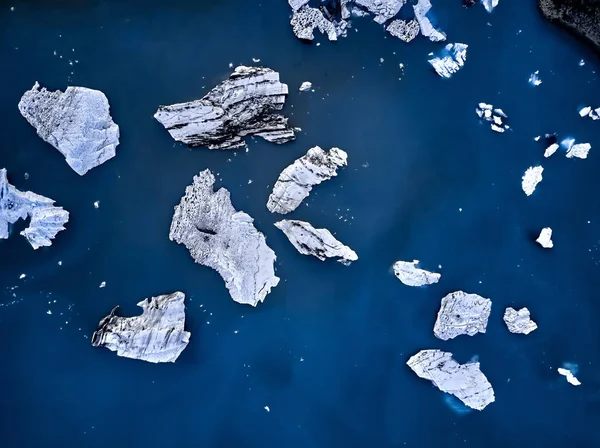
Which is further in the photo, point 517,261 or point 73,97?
point 517,261

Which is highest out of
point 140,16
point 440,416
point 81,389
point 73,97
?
point 140,16

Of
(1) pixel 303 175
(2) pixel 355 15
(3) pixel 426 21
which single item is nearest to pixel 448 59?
→ (3) pixel 426 21

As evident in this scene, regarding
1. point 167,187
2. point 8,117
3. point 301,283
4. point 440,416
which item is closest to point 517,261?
point 440,416

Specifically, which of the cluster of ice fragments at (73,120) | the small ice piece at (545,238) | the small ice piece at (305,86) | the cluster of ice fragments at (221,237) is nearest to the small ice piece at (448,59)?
the small ice piece at (305,86)

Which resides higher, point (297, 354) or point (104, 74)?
point (104, 74)

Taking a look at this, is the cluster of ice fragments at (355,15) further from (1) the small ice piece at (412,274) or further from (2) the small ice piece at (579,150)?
(1) the small ice piece at (412,274)

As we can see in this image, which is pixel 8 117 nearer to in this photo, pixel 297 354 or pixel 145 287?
pixel 145 287
